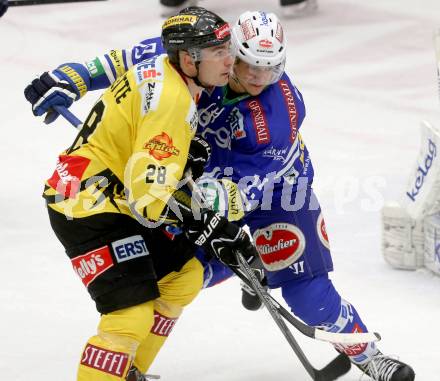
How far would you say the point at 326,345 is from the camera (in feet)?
16.8

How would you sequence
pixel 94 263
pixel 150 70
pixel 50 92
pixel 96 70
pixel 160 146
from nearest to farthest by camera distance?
pixel 160 146, pixel 150 70, pixel 94 263, pixel 50 92, pixel 96 70

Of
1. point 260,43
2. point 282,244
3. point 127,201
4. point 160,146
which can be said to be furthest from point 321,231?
point 160,146

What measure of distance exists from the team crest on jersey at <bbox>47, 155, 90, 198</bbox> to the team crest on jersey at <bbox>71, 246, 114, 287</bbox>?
0.21m

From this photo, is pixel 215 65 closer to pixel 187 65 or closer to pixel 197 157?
pixel 187 65

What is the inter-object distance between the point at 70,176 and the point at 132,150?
10.0 inches

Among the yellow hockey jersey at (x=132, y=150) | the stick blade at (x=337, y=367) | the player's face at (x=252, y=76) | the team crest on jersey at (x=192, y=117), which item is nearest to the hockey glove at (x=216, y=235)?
the yellow hockey jersey at (x=132, y=150)

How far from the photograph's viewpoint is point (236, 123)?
4.38 meters

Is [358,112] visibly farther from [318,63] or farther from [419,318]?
[419,318]

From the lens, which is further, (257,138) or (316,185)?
(316,185)

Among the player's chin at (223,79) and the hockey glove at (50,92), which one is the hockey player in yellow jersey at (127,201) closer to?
the player's chin at (223,79)

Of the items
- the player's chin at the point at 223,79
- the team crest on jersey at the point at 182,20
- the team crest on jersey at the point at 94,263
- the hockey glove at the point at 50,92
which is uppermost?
the team crest on jersey at the point at 182,20

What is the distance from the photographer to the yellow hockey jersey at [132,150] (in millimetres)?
3834

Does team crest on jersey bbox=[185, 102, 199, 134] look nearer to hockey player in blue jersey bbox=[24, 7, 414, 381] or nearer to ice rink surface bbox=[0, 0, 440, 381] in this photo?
hockey player in blue jersey bbox=[24, 7, 414, 381]

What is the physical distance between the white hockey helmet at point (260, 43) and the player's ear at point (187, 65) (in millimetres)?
360
